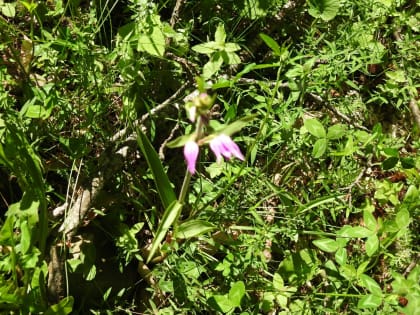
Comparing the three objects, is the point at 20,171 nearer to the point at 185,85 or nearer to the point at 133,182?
the point at 133,182

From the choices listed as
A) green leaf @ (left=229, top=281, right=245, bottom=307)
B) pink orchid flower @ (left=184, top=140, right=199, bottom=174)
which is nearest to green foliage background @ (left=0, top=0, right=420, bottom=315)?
green leaf @ (left=229, top=281, right=245, bottom=307)

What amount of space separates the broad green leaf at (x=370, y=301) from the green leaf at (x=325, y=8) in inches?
43.1

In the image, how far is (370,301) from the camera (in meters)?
1.78

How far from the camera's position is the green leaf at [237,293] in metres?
1.74

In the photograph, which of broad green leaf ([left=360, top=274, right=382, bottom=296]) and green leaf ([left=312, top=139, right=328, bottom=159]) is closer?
broad green leaf ([left=360, top=274, right=382, bottom=296])

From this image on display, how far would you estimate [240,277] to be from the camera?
1927 mm

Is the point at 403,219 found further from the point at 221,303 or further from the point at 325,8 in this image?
the point at 325,8

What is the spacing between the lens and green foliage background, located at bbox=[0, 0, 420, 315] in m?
1.79

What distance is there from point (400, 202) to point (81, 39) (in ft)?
4.88

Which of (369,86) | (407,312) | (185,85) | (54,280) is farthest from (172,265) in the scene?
(369,86)

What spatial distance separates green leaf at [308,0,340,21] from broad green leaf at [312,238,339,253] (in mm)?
896

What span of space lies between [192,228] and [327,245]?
517 mm

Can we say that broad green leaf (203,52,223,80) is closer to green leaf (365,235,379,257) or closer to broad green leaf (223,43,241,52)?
broad green leaf (223,43,241,52)

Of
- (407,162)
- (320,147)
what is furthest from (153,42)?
(407,162)
